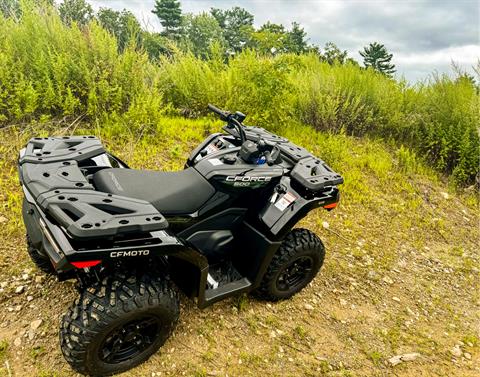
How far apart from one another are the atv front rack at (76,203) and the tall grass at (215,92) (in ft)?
8.25

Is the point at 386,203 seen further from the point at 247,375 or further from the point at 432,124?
the point at 247,375

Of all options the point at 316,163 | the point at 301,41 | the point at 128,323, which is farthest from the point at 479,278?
the point at 301,41

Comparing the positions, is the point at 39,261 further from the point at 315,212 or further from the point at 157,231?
the point at 315,212

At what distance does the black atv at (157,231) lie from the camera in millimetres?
1721

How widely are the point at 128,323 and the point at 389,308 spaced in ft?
7.09

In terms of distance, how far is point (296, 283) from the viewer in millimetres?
3000

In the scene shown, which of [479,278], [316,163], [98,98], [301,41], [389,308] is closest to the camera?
[316,163]

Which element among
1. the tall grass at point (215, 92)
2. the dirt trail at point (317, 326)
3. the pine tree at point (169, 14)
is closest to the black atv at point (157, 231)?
the dirt trail at point (317, 326)

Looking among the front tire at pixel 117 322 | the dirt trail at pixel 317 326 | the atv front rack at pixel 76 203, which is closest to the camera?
the atv front rack at pixel 76 203

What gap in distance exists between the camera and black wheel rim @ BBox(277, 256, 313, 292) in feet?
9.47

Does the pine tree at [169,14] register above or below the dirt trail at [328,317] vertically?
above

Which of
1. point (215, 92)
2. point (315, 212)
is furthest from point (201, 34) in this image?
point (315, 212)

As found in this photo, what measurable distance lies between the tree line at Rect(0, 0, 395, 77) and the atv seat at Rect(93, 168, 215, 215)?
3.59 metres

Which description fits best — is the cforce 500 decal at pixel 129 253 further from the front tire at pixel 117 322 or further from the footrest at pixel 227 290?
the footrest at pixel 227 290
